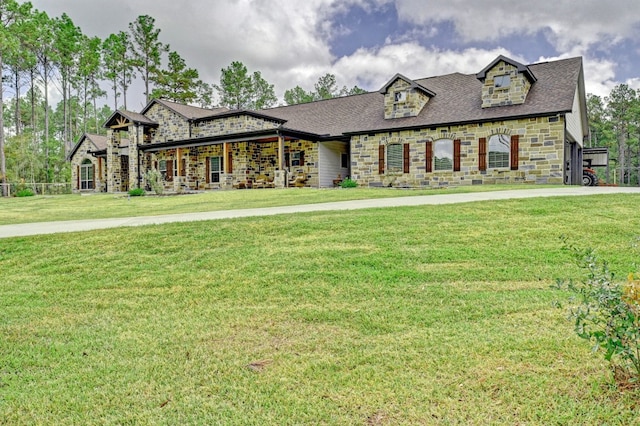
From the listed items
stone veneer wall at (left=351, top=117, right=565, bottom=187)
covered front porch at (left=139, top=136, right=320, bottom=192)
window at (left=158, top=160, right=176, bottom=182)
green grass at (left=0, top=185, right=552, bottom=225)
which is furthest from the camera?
window at (left=158, top=160, right=176, bottom=182)

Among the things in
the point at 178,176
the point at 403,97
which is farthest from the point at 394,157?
the point at 178,176

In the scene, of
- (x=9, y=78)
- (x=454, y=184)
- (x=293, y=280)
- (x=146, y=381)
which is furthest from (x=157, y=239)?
(x=9, y=78)

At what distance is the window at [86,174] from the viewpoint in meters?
31.3

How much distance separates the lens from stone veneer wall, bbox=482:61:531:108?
1795 centimetres

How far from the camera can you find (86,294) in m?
4.81

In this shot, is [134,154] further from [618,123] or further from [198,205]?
[618,123]

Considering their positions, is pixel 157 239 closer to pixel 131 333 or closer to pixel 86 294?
pixel 86 294

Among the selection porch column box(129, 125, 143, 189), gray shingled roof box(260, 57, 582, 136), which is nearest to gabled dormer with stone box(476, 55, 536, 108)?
gray shingled roof box(260, 57, 582, 136)

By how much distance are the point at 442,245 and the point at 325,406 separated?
3977 mm

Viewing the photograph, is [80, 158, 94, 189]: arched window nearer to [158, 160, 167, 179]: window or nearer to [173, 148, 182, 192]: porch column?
[158, 160, 167, 179]: window

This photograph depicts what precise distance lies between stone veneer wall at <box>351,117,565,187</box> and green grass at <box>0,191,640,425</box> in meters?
10.6

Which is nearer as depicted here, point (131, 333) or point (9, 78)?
point (131, 333)

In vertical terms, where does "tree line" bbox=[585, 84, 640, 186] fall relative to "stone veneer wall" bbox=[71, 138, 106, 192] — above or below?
above

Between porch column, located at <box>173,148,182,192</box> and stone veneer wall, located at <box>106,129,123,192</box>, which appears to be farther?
stone veneer wall, located at <box>106,129,123,192</box>
